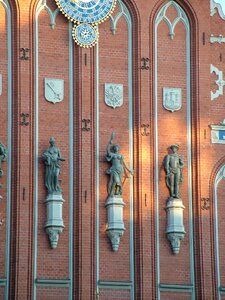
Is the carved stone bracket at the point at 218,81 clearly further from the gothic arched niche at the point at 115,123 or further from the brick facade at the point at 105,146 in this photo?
the gothic arched niche at the point at 115,123

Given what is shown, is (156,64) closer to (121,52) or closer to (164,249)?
(121,52)

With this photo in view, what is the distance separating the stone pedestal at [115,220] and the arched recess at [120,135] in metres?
0.16

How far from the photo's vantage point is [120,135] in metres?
37.3

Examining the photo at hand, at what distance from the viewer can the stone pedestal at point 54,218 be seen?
1419 inches

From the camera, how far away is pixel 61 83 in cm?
3719

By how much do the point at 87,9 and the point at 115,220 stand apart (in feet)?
18.0

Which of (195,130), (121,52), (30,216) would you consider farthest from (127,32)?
(30,216)

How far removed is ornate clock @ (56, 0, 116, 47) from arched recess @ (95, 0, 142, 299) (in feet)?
0.87

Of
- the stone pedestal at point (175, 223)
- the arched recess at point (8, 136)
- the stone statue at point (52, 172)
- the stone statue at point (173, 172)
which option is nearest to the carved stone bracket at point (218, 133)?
the stone statue at point (173, 172)

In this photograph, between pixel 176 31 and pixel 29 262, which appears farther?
pixel 176 31

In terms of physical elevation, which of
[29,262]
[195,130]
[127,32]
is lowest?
[29,262]

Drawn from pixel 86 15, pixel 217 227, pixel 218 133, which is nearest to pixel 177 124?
pixel 218 133

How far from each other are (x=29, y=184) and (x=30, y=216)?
0.80 meters

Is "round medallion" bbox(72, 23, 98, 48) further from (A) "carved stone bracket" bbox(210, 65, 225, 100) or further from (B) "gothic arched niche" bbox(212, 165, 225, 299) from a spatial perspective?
(B) "gothic arched niche" bbox(212, 165, 225, 299)
